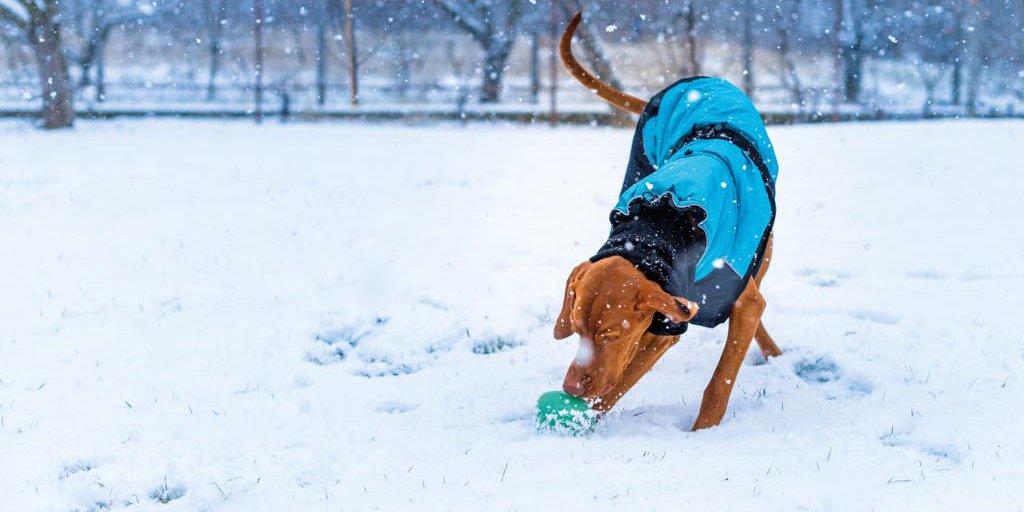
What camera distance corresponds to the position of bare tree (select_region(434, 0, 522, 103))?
852 inches

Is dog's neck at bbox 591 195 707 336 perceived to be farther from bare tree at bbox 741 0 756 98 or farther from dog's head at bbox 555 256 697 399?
bare tree at bbox 741 0 756 98

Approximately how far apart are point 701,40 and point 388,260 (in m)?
14.3

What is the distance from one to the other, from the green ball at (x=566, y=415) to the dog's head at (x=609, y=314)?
25 cm

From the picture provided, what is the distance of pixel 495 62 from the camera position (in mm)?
22250

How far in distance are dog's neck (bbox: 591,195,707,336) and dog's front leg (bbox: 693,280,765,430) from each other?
1.27ft

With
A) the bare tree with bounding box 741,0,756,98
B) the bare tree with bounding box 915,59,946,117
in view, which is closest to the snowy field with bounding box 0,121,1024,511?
the bare tree with bounding box 741,0,756,98

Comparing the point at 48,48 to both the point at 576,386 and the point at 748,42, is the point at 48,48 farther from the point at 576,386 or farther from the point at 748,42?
the point at 576,386

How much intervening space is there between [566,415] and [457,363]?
1.09 m

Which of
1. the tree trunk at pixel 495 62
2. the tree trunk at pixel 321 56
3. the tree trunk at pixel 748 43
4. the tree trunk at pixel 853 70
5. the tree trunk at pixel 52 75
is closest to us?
the tree trunk at pixel 52 75

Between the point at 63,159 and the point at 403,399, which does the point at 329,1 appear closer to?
the point at 63,159

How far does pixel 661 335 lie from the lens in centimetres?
284

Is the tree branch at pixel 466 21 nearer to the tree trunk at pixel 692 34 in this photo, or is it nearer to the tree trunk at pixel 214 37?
the tree trunk at pixel 214 37

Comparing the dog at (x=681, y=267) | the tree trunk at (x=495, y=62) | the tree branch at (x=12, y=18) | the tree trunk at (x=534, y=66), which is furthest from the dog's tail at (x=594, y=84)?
the tree trunk at (x=495, y=62)

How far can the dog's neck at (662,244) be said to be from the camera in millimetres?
2662
